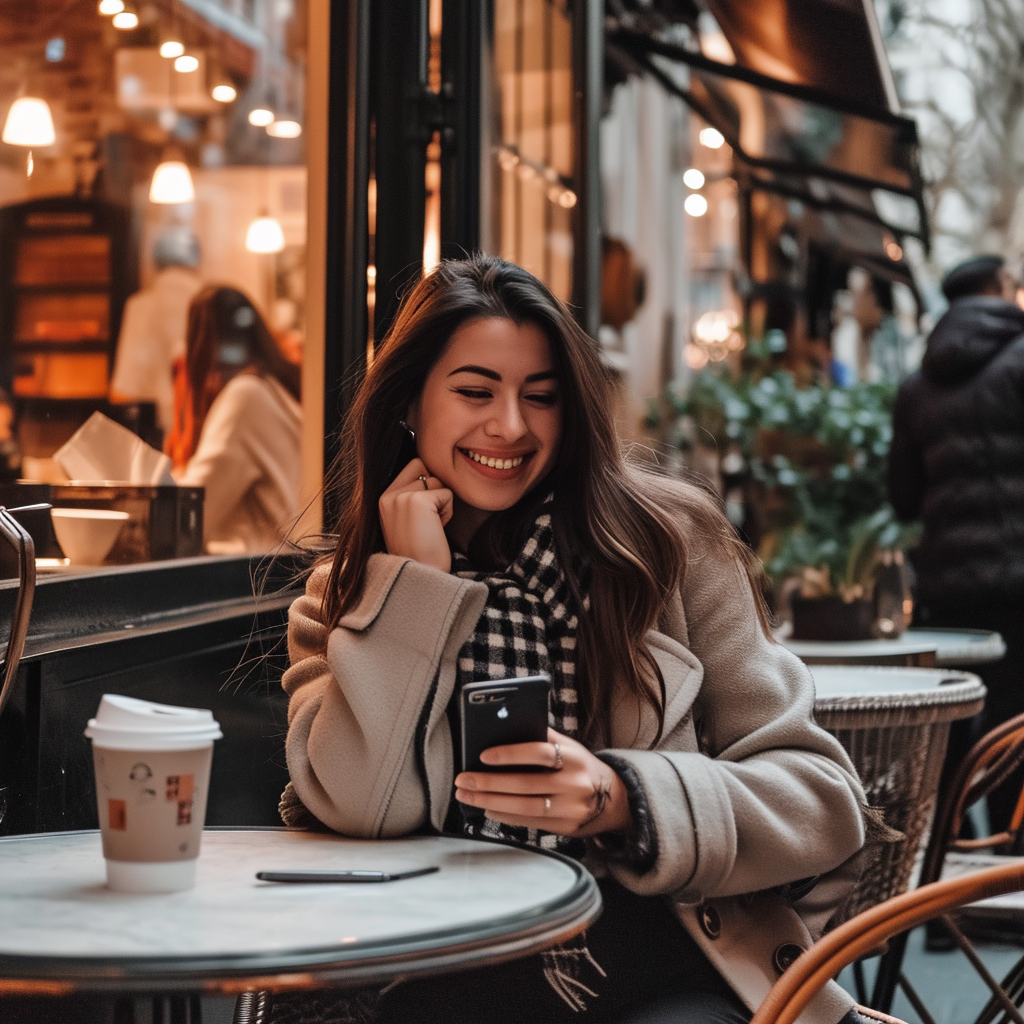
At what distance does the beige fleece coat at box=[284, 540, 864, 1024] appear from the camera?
5.23ft

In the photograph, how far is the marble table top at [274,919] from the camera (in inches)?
41.6

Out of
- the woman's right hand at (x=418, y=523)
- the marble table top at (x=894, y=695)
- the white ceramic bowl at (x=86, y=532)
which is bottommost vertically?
the marble table top at (x=894, y=695)

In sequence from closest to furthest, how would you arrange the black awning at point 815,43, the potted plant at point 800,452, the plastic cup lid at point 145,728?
the plastic cup lid at point 145,728 → the black awning at point 815,43 → the potted plant at point 800,452

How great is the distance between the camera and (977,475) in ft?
15.2

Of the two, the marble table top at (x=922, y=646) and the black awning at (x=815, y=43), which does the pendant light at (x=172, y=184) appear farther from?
the black awning at (x=815, y=43)

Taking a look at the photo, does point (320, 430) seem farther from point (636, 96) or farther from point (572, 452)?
point (636, 96)

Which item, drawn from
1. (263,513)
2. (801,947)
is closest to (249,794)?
(263,513)

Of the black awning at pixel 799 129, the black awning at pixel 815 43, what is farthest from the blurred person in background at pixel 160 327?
the black awning at pixel 799 129

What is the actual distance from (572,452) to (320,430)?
1547 mm

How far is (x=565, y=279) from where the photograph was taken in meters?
4.77

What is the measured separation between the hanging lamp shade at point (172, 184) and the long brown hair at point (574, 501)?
149cm

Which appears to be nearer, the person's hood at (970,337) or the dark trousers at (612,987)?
the dark trousers at (612,987)

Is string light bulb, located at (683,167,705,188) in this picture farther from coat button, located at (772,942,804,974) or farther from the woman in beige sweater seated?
coat button, located at (772,942,804,974)

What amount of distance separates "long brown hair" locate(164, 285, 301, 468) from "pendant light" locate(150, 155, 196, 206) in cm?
23
